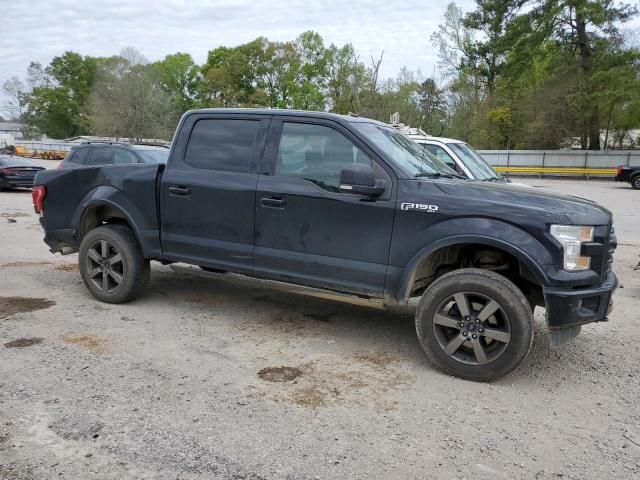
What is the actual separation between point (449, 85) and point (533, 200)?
4676 centimetres

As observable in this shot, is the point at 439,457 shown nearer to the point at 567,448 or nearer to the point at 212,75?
the point at 567,448

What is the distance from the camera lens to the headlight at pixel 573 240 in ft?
12.5

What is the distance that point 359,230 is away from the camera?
4383 mm

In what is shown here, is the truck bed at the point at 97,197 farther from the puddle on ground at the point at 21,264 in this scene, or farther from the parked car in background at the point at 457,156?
the parked car in background at the point at 457,156

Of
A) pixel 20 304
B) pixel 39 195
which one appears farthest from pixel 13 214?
pixel 20 304

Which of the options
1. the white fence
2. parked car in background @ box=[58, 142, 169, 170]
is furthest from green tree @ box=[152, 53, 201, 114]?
parked car in background @ box=[58, 142, 169, 170]

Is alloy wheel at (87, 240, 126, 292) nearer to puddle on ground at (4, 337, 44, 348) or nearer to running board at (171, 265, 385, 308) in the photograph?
running board at (171, 265, 385, 308)

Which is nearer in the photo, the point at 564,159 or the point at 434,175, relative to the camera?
the point at 434,175

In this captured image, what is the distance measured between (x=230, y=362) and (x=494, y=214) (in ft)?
7.65

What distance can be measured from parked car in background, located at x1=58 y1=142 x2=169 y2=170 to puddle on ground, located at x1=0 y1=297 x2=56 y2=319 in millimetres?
6534

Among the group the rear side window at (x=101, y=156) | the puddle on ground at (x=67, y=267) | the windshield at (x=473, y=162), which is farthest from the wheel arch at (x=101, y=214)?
the rear side window at (x=101, y=156)

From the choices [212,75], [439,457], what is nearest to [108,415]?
[439,457]

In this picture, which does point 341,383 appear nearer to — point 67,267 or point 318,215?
point 318,215

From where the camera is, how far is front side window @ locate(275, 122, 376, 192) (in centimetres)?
454
